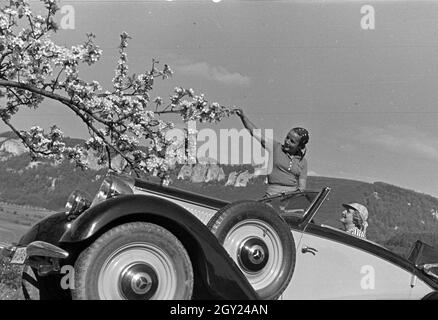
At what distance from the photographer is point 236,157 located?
394cm

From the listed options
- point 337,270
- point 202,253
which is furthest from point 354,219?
point 202,253

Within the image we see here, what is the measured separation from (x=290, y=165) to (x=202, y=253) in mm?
1268

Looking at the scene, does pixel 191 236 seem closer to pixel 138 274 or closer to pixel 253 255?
pixel 138 274

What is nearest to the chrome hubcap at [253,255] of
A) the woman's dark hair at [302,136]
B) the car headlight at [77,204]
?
the woman's dark hair at [302,136]

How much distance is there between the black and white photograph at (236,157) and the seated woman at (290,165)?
1cm

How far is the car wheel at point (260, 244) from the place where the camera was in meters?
2.82

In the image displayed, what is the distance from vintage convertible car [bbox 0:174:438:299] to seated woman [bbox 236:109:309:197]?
27cm

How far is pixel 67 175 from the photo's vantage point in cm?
687

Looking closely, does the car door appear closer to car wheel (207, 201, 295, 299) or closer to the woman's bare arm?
car wheel (207, 201, 295, 299)

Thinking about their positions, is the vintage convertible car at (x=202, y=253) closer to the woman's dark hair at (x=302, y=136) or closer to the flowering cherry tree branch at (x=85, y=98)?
the woman's dark hair at (x=302, y=136)

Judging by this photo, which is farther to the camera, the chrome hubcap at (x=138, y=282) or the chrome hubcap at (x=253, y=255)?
the chrome hubcap at (x=253, y=255)

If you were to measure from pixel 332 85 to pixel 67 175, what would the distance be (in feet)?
13.4
